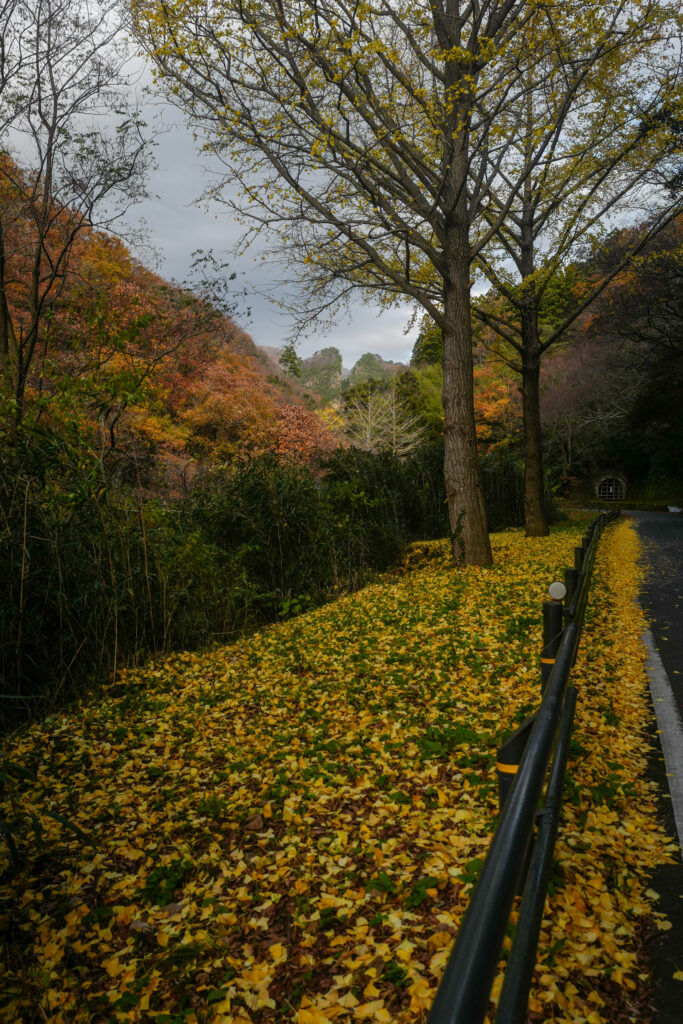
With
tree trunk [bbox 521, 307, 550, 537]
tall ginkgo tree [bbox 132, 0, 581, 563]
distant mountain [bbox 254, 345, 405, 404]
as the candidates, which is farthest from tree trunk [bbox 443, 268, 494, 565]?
distant mountain [bbox 254, 345, 405, 404]

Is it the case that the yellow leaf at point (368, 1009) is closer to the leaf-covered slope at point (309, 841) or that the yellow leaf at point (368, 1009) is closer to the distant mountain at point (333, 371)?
the leaf-covered slope at point (309, 841)

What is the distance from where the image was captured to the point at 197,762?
12.8 feet

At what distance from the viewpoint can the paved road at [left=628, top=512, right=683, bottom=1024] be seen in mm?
2004

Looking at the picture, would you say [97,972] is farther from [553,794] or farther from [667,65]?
[667,65]

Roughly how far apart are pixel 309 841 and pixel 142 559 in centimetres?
372

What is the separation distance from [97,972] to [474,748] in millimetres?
2343

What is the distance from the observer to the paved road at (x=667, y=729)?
2.00 m

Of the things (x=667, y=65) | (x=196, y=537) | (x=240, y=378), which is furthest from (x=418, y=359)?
(x=196, y=537)

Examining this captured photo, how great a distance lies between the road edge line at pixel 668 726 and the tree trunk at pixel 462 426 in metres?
3.96

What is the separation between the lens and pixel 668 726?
3.86m

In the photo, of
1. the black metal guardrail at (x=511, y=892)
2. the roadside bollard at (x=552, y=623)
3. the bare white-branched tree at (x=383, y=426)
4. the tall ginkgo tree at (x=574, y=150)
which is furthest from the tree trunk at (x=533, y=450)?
the black metal guardrail at (x=511, y=892)

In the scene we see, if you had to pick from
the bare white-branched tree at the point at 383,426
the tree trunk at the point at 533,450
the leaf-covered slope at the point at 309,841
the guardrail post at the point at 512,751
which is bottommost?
the leaf-covered slope at the point at 309,841

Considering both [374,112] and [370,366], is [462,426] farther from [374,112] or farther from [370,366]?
[370,366]

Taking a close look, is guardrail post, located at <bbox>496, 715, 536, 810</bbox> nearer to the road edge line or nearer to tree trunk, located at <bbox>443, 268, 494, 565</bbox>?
the road edge line
